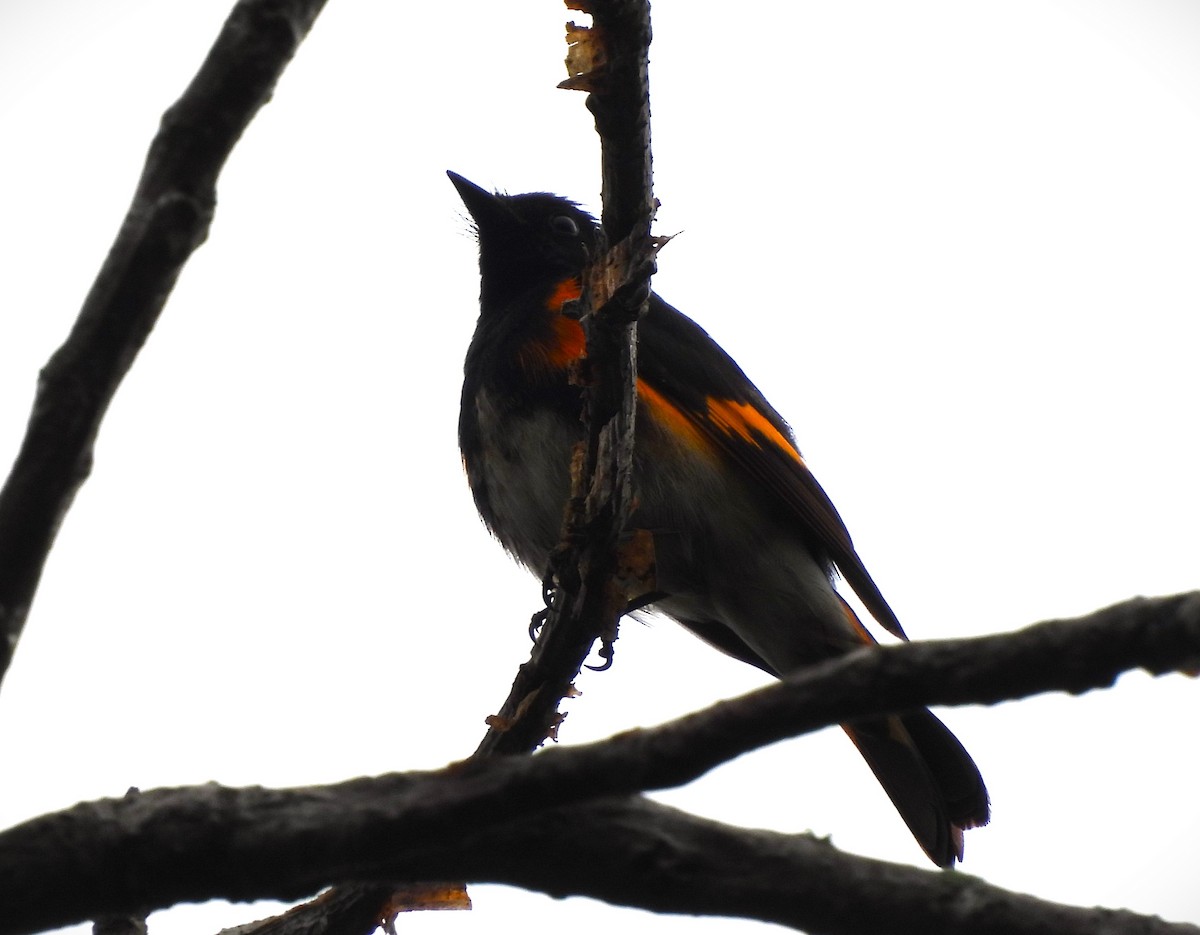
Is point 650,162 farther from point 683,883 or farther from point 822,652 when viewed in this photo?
point 822,652

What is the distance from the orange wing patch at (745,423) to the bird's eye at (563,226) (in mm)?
1074

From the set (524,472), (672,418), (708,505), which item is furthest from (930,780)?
(524,472)

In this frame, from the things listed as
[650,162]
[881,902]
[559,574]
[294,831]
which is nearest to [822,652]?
[559,574]

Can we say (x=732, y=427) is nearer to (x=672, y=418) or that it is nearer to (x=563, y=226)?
(x=672, y=418)

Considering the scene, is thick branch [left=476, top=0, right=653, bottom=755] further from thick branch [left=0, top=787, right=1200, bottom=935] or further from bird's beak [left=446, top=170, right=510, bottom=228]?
bird's beak [left=446, top=170, right=510, bottom=228]

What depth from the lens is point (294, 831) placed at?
1440mm

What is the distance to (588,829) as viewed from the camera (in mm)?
1495

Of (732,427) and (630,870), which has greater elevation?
(732,427)

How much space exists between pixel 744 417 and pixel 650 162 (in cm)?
228

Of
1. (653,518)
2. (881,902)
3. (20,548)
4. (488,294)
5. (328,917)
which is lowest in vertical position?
(328,917)

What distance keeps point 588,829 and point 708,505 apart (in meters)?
2.64

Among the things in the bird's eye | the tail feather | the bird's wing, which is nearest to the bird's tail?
the tail feather

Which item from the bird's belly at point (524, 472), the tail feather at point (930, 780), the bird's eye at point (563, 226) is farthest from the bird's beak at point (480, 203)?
the tail feather at point (930, 780)

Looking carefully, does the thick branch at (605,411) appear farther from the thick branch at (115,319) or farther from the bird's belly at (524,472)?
the bird's belly at (524,472)
